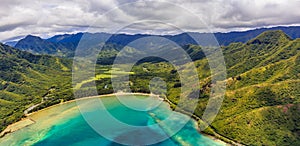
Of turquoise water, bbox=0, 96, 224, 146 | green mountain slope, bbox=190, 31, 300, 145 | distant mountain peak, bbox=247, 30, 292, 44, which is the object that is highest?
distant mountain peak, bbox=247, 30, 292, 44

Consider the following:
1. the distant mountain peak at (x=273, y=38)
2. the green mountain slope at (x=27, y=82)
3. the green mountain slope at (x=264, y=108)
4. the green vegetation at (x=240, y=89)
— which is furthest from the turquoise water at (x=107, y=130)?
the distant mountain peak at (x=273, y=38)

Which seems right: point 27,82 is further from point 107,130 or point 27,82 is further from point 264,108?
point 264,108

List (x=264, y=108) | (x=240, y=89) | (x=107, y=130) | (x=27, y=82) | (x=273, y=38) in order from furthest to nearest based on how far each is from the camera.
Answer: (x=273, y=38) → (x=27, y=82) → (x=240, y=89) → (x=264, y=108) → (x=107, y=130)

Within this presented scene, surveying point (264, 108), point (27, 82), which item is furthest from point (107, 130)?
point (27, 82)

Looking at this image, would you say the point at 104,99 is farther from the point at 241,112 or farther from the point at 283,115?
the point at 283,115

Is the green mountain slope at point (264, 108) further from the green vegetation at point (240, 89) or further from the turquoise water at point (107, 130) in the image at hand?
the turquoise water at point (107, 130)

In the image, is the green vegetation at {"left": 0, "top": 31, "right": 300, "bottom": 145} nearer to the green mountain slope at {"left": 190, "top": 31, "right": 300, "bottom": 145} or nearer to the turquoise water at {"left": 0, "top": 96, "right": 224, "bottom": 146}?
the green mountain slope at {"left": 190, "top": 31, "right": 300, "bottom": 145}

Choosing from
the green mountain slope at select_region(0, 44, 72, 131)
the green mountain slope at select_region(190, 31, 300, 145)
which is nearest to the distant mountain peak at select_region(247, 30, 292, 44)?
the green mountain slope at select_region(190, 31, 300, 145)

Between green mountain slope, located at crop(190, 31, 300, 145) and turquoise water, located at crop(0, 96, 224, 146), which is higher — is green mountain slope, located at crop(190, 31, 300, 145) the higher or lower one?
the higher one

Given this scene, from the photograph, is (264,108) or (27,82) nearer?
(264,108)

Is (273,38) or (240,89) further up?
(273,38)
